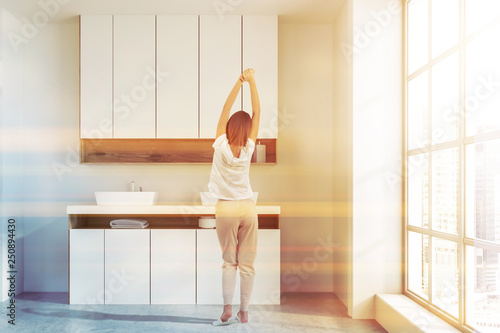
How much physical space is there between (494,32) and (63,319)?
3257 millimetres

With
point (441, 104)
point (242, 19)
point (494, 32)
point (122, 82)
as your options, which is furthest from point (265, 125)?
point (494, 32)

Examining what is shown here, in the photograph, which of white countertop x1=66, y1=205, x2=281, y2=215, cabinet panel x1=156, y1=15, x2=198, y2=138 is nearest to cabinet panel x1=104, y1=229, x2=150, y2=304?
white countertop x1=66, y1=205, x2=281, y2=215

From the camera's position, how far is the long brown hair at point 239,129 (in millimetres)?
3006

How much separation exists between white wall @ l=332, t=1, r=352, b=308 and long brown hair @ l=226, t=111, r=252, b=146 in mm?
968

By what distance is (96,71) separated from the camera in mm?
4234

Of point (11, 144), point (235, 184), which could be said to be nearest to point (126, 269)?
point (235, 184)

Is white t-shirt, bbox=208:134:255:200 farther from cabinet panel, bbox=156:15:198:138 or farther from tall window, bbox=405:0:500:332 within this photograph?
cabinet panel, bbox=156:15:198:138

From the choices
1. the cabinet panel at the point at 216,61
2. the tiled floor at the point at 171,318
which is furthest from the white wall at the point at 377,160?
the cabinet panel at the point at 216,61

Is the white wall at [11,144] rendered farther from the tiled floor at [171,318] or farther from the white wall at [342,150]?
the white wall at [342,150]

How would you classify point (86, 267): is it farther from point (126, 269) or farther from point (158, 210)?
point (158, 210)

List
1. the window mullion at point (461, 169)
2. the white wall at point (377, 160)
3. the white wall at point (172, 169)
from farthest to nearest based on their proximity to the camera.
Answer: the white wall at point (172, 169), the white wall at point (377, 160), the window mullion at point (461, 169)

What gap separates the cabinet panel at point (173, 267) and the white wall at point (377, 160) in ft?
4.22

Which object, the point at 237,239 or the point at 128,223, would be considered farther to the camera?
the point at 128,223

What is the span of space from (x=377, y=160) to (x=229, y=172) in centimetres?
118
